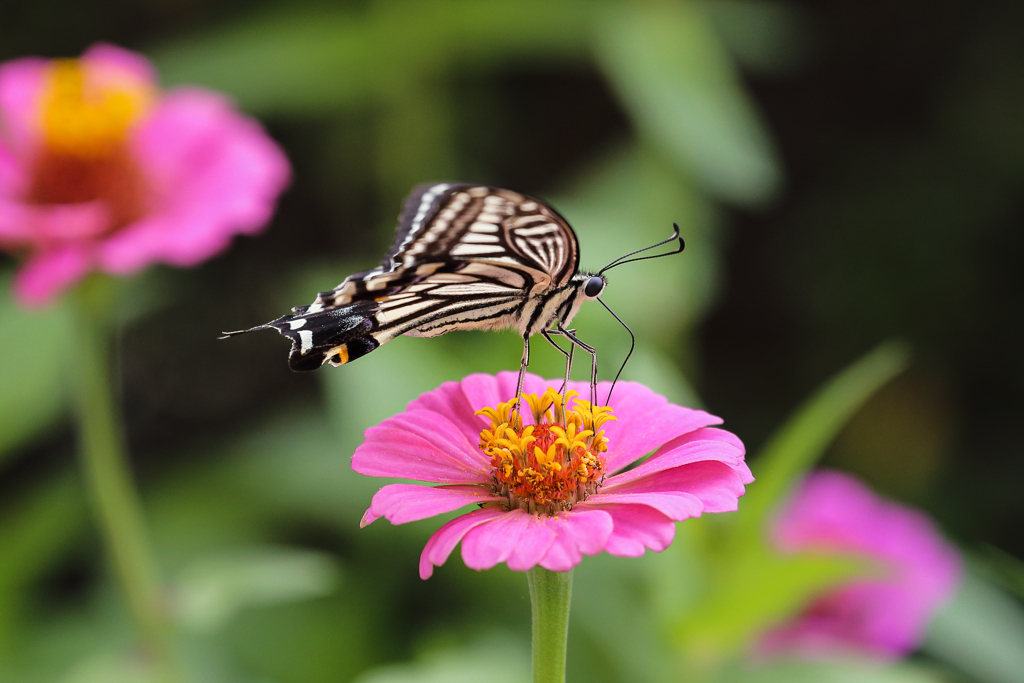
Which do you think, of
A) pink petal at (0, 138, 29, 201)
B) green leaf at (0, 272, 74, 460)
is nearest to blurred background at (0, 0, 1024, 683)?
green leaf at (0, 272, 74, 460)

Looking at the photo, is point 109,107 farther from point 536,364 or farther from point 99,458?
point 536,364

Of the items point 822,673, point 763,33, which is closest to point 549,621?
point 822,673

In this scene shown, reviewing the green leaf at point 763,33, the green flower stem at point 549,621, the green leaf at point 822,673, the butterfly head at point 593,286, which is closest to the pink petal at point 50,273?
the butterfly head at point 593,286

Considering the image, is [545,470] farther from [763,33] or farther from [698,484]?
[763,33]

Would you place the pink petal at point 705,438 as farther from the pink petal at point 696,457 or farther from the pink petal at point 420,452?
the pink petal at point 420,452

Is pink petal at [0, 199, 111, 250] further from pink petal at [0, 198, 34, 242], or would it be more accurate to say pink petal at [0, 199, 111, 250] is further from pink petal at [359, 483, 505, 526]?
pink petal at [359, 483, 505, 526]
